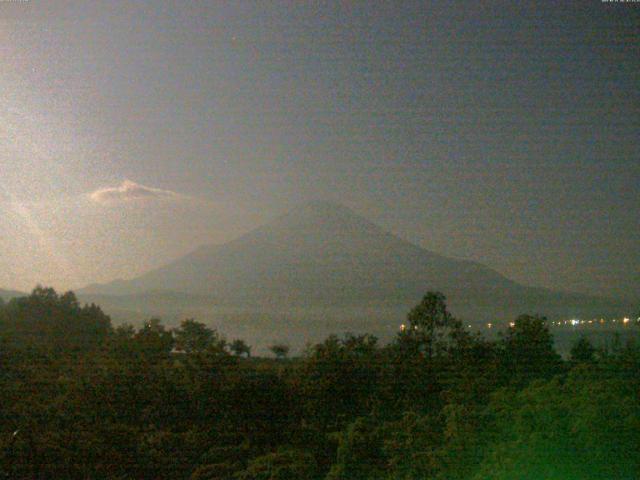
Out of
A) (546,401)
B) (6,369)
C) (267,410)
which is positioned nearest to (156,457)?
(267,410)

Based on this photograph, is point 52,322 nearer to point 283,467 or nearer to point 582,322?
point 283,467

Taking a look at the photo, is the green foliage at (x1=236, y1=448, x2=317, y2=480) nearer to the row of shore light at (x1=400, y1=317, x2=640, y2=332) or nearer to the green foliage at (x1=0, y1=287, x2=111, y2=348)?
the row of shore light at (x1=400, y1=317, x2=640, y2=332)

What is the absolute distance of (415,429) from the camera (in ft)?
15.5

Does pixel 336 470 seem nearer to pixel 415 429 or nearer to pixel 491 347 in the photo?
pixel 415 429

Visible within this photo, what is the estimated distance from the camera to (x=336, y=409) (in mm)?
6941

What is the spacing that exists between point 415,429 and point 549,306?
7.25 m

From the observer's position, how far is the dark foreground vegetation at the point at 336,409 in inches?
130

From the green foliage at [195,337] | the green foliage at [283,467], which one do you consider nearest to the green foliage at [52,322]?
the green foliage at [195,337]

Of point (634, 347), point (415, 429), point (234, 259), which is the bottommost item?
point (415, 429)

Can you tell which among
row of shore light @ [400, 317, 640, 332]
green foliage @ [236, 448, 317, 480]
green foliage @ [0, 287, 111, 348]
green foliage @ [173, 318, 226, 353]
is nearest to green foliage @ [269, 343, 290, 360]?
green foliage @ [173, 318, 226, 353]

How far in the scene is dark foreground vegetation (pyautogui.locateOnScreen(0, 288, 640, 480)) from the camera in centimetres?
331

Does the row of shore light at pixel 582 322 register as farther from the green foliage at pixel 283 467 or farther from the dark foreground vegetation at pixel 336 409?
the green foliage at pixel 283 467

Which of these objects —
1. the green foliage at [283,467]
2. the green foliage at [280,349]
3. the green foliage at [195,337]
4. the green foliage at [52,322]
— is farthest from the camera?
the green foliage at [52,322]

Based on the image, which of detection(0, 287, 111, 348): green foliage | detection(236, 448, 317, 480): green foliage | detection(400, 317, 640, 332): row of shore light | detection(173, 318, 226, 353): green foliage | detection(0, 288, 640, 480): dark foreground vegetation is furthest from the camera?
detection(0, 287, 111, 348): green foliage
